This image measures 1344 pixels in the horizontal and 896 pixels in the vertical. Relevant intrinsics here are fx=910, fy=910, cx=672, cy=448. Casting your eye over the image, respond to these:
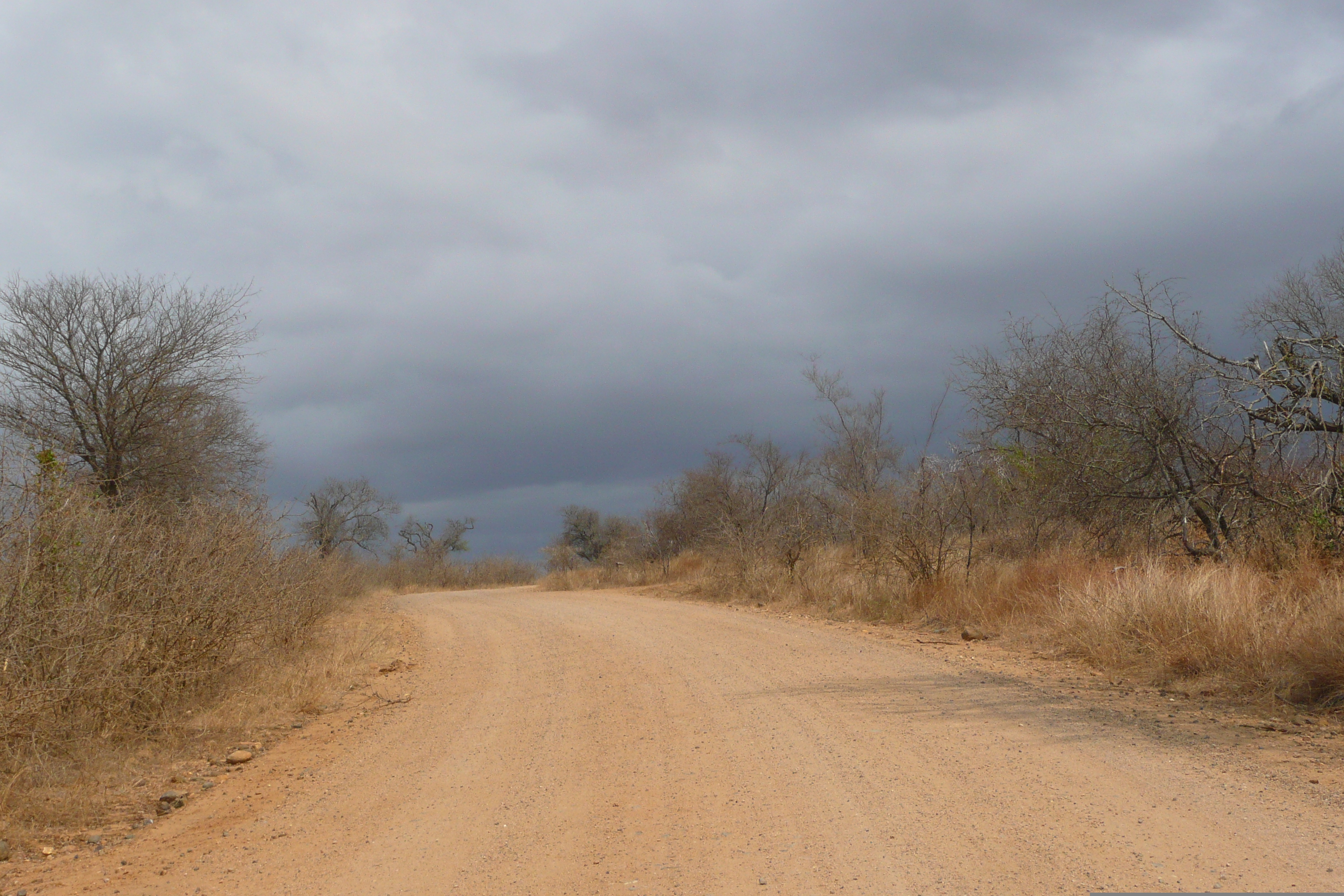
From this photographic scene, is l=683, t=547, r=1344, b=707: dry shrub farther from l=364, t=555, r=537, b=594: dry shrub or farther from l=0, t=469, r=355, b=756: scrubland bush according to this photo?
l=364, t=555, r=537, b=594: dry shrub

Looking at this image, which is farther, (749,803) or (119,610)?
(119,610)

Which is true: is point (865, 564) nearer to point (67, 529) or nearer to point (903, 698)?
point (903, 698)

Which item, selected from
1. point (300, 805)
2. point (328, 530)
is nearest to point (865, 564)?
point (300, 805)

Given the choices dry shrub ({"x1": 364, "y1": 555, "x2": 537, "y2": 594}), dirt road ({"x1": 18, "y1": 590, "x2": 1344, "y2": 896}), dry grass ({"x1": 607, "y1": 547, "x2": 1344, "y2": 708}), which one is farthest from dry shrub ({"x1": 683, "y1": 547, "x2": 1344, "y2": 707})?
dry shrub ({"x1": 364, "y1": 555, "x2": 537, "y2": 594})

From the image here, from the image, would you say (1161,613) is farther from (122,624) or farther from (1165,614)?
(122,624)

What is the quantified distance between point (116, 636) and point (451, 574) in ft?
128

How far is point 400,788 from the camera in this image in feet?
20.9

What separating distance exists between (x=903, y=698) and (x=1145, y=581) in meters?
3.88

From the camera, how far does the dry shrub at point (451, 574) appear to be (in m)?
43.3

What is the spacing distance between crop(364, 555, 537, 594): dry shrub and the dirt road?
3497 cm

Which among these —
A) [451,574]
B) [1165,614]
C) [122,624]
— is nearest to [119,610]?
[122,624]

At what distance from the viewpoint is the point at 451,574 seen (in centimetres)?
4581

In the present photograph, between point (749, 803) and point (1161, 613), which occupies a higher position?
point (1161, 613)

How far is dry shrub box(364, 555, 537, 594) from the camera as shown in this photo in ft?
142
